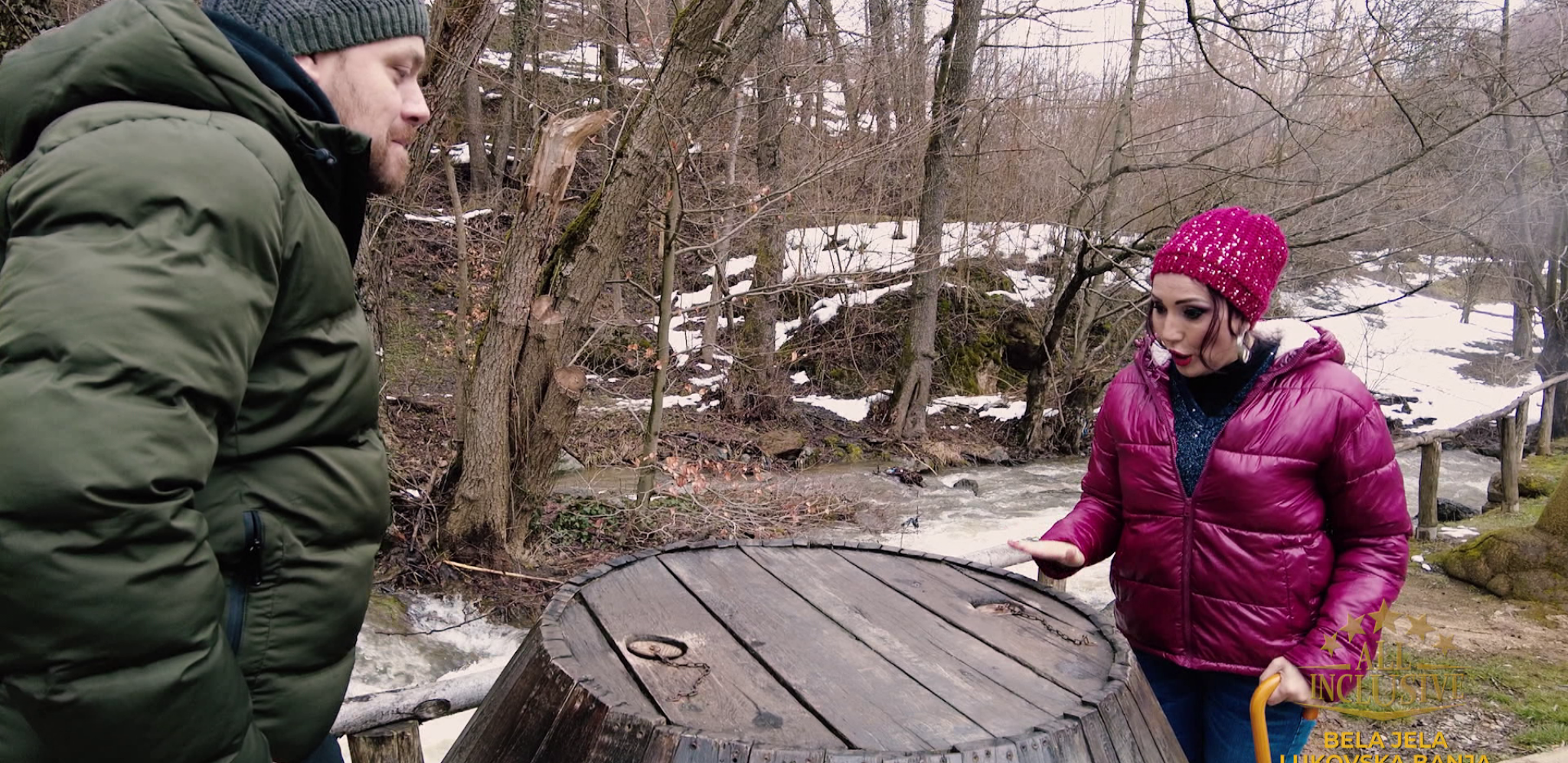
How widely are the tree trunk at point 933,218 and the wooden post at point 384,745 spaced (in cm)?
907

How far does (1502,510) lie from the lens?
10.1 metres

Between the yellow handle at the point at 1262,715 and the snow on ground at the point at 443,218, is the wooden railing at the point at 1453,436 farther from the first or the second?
the snow on ground at the point at 443,218

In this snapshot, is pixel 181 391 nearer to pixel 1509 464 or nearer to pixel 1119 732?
pixel 1119 732

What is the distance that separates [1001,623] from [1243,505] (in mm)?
596

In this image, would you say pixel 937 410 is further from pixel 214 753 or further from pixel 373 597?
pixel 214 753

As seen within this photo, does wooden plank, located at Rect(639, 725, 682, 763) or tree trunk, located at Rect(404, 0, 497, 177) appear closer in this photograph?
wooden plank, located at Rect(639, 725, 682, 763)

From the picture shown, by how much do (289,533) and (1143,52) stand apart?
1245cm

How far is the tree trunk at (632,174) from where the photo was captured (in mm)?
5703

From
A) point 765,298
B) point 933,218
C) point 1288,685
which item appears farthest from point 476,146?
point 1288,685

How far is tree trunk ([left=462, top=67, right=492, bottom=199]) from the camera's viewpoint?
50.5ft

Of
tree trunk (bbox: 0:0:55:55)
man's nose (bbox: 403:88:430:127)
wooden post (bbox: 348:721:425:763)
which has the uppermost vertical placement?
tree trunk (bbox: 0:0:55:55)

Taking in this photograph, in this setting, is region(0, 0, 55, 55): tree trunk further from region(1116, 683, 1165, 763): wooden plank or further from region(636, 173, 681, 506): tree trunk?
region(1116, 683, 1165, 763): wooden plank

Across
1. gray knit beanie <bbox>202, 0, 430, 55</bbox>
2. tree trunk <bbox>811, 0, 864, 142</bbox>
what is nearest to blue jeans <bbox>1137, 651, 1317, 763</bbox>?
gray knit beanie <bbox>202, 0, 430, 55</bbox>

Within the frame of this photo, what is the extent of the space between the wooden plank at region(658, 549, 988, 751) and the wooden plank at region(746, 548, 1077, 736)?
3cm
